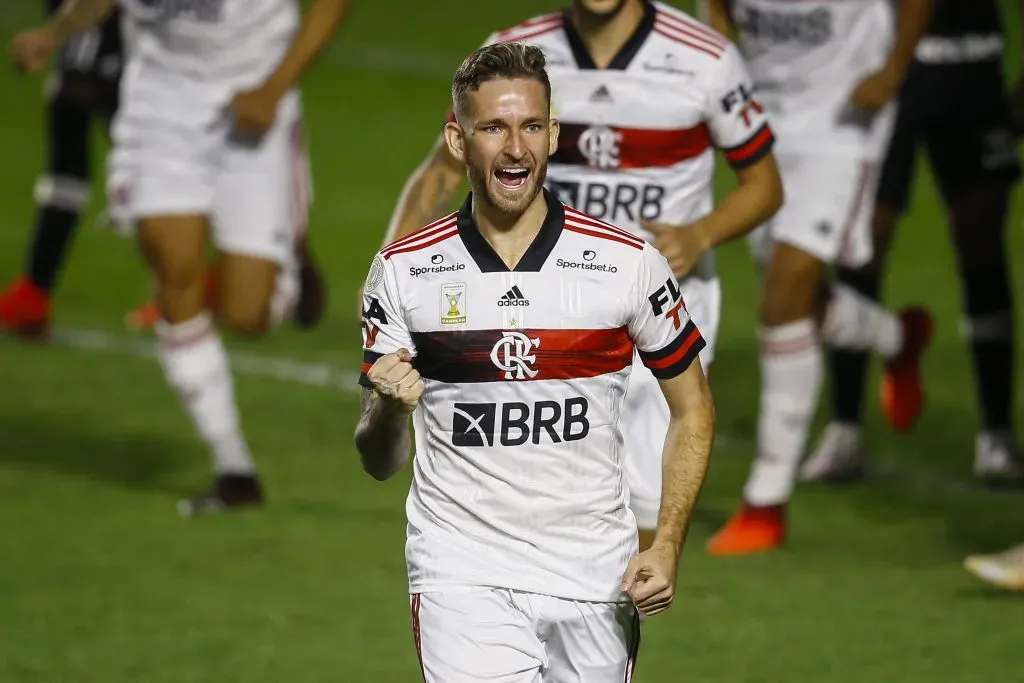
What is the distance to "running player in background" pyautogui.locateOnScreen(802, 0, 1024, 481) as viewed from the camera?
316 inches

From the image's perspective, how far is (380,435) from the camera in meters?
4.05

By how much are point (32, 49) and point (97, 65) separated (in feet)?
9.95

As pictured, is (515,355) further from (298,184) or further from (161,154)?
(298,184)

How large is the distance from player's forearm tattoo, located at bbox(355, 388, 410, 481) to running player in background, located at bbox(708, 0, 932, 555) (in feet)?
10.0

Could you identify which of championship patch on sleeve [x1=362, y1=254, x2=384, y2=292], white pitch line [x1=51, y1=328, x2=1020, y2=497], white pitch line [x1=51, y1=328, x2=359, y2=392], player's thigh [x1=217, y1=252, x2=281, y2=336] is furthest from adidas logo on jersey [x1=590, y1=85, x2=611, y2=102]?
white pitch line [x1=51, y1=328, x2=359, y2=392]

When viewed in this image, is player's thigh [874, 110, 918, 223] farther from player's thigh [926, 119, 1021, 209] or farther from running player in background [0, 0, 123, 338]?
running player in background [0, 0, 123, 338]

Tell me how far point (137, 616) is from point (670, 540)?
2.84 m

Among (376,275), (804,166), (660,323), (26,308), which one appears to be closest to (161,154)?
(804,166)

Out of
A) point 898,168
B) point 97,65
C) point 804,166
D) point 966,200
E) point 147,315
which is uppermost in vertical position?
point 804,166

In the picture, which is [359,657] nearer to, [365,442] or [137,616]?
[137,616]

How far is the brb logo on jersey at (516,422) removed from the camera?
13.5ft

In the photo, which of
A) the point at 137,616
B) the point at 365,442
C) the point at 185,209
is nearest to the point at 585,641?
the point at 365,442

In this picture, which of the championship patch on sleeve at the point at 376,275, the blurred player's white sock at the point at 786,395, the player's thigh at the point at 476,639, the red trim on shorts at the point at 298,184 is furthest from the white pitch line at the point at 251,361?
the player's thigh at the point at 476,639

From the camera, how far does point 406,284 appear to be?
4129 millimetres
